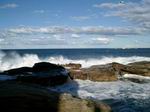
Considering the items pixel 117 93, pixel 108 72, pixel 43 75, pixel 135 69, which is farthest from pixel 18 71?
pixel 135 69

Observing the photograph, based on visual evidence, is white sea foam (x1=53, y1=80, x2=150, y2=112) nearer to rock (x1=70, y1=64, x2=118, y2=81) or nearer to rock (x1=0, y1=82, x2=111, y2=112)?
rock (x1=70, y1=64, x2=118, y2=81)

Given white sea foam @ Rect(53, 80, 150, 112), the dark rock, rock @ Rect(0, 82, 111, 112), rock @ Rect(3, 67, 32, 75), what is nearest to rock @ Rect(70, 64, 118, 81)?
white sea foam @ Rect(53, 80, 150, 112)

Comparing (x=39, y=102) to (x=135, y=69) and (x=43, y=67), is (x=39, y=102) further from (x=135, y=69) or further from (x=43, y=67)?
(x=135, y=69)

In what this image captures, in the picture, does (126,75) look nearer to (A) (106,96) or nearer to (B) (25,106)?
(A) (106,96)

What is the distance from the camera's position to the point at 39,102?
7.55m

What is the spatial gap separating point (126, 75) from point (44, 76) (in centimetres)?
781

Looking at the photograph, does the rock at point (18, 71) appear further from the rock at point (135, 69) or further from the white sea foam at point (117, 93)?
the rock at point (135, 69)

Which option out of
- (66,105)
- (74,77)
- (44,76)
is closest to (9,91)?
(66,105)

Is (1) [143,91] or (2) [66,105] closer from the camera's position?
(2) [66,105]

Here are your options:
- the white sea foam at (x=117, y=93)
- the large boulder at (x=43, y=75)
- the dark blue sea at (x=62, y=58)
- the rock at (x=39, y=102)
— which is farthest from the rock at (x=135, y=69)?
the dark blue sea at (x=62, y=58)

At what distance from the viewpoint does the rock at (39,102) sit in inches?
287

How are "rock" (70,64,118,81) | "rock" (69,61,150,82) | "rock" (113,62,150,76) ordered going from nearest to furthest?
"rock" (70,64,118,81) < "rock" (69,61,150,82) < "rock" (113,62,150,76)

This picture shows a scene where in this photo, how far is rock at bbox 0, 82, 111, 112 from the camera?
728 centimetres

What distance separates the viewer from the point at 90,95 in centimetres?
1487
